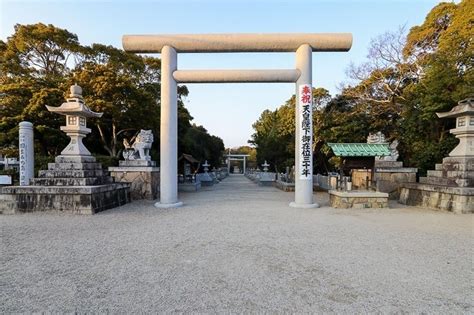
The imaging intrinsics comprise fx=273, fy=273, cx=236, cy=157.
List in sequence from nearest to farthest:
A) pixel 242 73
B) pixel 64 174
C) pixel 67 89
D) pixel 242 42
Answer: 1. pixel 64 174
2. pixel 242 42
3. pixel 242 73
4. pixel 67 89

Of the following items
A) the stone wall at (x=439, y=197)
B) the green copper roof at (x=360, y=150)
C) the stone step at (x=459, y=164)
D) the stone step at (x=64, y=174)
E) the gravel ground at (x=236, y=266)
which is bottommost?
the gravel ground at (x=236, y=266)

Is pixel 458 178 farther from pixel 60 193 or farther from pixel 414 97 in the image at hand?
pixel 60 193

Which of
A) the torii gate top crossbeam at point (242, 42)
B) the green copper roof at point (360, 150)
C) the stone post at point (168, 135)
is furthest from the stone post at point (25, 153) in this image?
the green copper roof at point (360, 150)

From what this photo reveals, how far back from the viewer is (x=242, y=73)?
30.2 feet

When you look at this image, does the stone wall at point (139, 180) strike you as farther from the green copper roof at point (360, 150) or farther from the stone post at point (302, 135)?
the green copper roof at point (360, 150)

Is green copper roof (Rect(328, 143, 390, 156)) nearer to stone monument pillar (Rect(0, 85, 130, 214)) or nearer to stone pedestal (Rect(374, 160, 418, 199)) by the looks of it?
stone pedestal (Rect(374, 160, 418, 199))

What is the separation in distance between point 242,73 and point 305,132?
290 cm

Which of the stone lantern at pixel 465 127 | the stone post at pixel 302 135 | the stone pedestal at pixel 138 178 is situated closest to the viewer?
the stone lantern at pixel 465 127


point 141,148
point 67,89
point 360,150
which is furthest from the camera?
point 67,89

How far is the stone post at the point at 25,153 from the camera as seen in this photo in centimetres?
1091

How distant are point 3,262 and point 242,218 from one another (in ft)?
15.8

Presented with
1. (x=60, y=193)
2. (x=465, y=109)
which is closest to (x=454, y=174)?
(x=465, y=109)

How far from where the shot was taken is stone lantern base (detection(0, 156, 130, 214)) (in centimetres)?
777

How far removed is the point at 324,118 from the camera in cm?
1719
